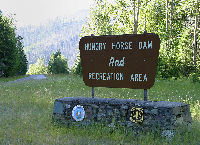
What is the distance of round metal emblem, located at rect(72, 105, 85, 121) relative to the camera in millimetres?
7188

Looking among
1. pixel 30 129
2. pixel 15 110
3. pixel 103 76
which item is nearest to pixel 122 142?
pixel 103 76

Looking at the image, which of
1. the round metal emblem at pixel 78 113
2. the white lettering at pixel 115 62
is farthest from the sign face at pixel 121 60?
the round metal emblem at pixel 78 113

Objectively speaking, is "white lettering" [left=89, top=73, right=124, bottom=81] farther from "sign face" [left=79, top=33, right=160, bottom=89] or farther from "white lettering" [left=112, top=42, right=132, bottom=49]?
"white lettering" [left=112, top=42, right=132, bottom=49]

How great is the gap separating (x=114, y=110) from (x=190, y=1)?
1739 centimetres

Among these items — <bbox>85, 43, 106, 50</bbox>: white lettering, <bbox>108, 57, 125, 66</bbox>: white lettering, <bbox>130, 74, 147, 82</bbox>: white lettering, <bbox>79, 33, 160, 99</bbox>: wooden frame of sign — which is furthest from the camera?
<bbox>85, 43, 106, 50</bbox>: white lettering

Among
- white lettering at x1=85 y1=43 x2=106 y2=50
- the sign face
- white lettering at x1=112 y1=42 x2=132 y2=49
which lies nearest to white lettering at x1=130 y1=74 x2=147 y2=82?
the sign face

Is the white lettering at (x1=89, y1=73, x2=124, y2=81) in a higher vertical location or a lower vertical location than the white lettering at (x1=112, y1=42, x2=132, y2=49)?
lower

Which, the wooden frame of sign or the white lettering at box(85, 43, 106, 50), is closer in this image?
the wooden frame of sign

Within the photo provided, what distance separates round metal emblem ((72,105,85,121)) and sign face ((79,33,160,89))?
1006 mm

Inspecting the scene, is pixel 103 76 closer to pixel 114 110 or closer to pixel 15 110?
pixel 114 110

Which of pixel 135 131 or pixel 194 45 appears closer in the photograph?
pixel 135 131

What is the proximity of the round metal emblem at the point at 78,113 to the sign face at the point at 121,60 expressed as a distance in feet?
3.30

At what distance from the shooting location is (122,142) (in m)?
5.89

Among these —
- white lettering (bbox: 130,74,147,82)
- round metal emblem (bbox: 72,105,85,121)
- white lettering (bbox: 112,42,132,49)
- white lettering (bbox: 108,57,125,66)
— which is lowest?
round metal emblem (bbox: 72,105,85,121)
